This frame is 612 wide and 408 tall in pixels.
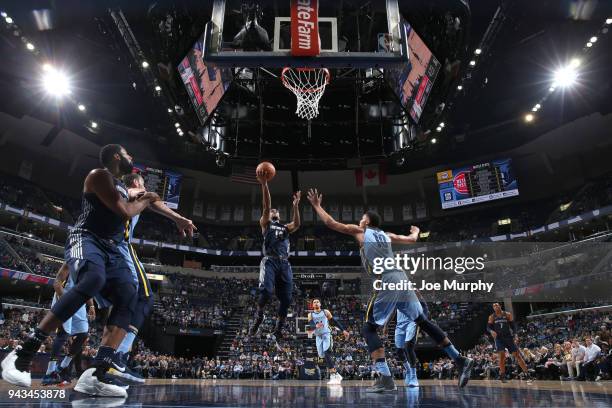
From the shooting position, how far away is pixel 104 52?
18.7 meters

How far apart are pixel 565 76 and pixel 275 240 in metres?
Result: 19.3

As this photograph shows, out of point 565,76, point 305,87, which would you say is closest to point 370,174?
point 565,76

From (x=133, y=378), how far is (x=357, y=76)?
47.7ft

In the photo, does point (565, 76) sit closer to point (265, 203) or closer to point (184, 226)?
point (265, 203)

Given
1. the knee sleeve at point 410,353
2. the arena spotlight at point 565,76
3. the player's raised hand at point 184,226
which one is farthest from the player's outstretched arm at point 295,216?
the arena spotlight at point 565,76

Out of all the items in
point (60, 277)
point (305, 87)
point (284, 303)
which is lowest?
point (284, 303)

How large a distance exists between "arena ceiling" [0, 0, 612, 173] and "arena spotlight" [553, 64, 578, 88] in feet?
1.44

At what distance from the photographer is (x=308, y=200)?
562 inches

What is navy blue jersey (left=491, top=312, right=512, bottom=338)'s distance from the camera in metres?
10.9

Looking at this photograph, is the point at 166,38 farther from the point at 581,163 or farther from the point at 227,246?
the point at 581,163

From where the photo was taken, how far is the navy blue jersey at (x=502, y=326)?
1089 centimetres

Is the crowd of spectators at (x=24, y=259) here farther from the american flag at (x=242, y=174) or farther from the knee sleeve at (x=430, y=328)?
the knee sleeve at (x=430, y=328)

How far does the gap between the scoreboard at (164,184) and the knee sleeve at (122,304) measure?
2384 centimetres

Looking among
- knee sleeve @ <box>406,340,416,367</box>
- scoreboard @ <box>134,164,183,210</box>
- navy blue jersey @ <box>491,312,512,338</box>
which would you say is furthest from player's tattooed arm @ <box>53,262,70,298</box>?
scoreboard @ <box>134,164,183,210</box>
